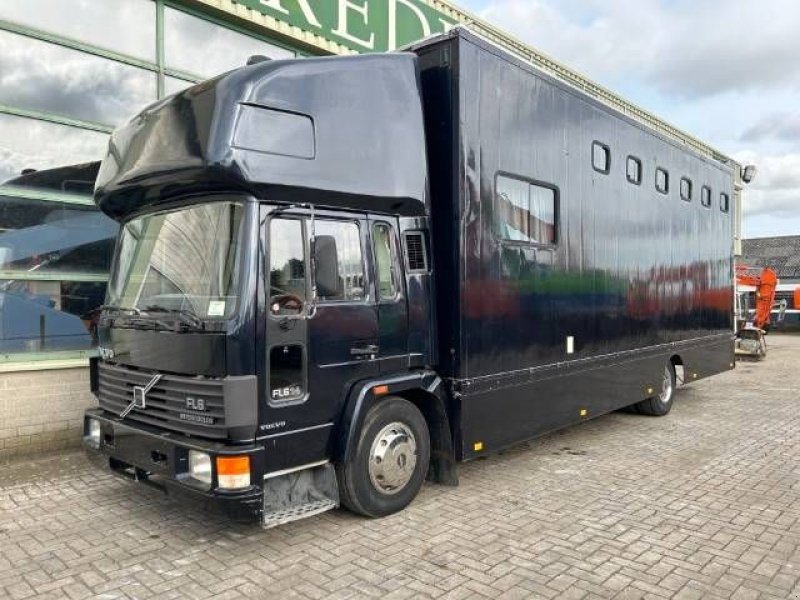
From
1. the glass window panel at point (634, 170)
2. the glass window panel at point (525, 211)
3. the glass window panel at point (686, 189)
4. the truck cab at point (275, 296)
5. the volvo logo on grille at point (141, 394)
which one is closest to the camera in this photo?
the truck cab at point (275, 296)

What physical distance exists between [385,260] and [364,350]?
2.37ft

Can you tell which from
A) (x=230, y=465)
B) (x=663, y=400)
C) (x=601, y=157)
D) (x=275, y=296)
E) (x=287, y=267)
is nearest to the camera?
(x=230, y=465)

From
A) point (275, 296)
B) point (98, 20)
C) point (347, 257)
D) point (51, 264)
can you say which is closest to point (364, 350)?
point (347, 257)

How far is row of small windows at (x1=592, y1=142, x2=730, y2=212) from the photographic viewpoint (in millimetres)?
7102

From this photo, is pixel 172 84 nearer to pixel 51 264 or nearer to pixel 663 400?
pixel 51 264

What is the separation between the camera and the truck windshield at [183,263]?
13.7 feet

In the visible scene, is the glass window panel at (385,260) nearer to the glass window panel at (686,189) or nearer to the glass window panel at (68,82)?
the glass window panel at (68,82)

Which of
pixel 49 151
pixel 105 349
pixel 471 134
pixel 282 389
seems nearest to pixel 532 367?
pixel 471 134

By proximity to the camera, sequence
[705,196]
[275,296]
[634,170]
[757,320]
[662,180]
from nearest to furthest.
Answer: [275,296] < [634,170] < [662,180] < [705,196] < [757,320]

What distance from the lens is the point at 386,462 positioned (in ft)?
15.9

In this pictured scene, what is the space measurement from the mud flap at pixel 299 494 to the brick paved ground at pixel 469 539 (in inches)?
11.2

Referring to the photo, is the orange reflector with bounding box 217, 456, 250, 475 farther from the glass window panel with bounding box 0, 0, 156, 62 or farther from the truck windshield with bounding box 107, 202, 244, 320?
the glass window panel with bounding box 0, 0, 156, 62

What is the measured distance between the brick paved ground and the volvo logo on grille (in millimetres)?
931

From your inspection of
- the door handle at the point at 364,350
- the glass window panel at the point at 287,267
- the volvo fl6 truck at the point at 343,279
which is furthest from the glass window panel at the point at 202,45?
the door handle at the point at 364,350
